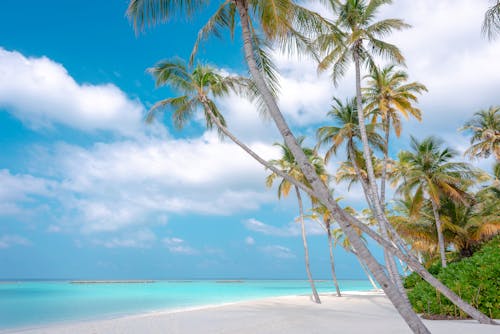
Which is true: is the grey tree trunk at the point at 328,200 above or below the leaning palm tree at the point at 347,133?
below

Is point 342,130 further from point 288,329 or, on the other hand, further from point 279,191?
point 288,329

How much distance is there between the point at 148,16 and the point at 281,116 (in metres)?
4.03

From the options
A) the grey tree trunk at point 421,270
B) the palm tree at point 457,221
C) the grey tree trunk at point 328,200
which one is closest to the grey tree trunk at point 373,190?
the grey tree trunk at point 421,270

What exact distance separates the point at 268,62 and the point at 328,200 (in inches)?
188

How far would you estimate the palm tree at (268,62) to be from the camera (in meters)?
5.39

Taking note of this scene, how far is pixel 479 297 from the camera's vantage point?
8945 mm

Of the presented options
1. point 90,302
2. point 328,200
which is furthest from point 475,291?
point 90,302

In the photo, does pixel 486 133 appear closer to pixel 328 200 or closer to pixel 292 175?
pixel 292 175

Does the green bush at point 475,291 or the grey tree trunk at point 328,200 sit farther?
the green bush at point 475,291

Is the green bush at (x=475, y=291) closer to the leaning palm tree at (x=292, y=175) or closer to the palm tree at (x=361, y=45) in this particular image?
the palm tree at (x=361, y=45)

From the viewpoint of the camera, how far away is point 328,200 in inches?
221

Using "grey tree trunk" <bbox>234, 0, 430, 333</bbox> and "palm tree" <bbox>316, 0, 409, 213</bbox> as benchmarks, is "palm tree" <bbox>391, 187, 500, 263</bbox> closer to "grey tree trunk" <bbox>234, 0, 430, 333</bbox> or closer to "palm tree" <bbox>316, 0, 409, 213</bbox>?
"palm tree" <bbox>316, 0, 409, 213</bbox>

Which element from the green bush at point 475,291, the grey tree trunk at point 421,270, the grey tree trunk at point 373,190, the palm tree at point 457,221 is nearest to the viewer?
the grey tree trunk at point 421,270

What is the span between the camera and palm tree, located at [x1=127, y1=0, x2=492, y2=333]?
539 centimetres
